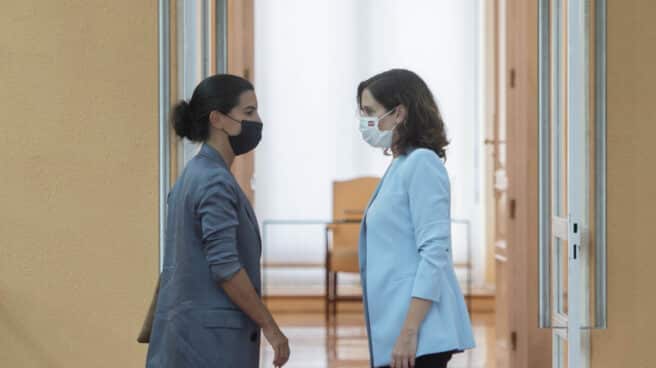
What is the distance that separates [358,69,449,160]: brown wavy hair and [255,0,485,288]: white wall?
5424mm

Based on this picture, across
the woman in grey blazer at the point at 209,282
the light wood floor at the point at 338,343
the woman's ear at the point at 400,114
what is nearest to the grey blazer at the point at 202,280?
the woman in grey blazer at the point at 209,282

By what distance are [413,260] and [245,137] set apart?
497mm

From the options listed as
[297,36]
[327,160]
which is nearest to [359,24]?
[297,36]

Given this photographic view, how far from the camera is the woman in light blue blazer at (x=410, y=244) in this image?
2.36 meters

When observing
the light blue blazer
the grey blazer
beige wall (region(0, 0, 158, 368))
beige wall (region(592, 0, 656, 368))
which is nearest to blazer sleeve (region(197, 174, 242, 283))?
the grey blazer

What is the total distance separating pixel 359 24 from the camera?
26.3ft

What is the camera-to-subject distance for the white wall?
7.94 m

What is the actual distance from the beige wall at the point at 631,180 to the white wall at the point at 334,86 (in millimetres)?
4295

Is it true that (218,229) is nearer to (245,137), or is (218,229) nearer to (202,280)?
(202,280)

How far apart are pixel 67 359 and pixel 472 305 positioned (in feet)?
14.5

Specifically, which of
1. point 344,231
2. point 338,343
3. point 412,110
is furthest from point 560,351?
point 344,231

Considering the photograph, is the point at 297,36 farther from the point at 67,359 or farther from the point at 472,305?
the point at 67,359

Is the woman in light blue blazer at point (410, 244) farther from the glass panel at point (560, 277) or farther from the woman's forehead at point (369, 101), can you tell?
the glass panel at point (560, 277)

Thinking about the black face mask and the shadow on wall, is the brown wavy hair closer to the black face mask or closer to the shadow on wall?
the black face mask
